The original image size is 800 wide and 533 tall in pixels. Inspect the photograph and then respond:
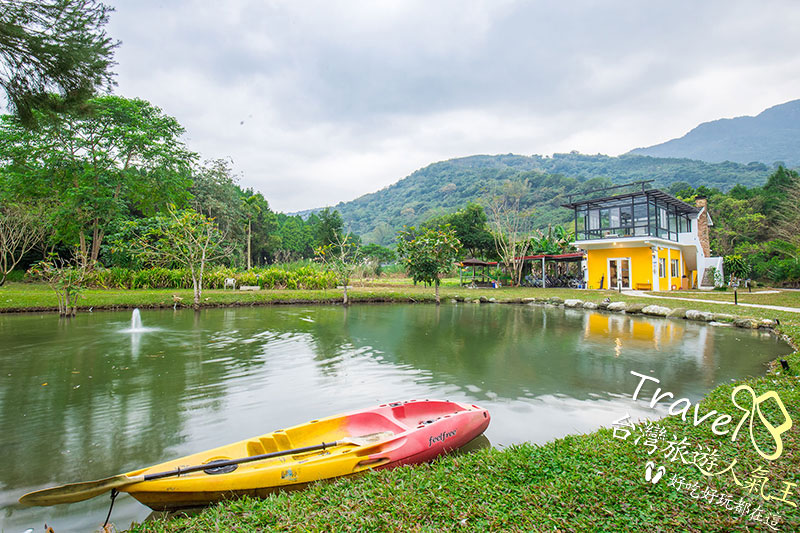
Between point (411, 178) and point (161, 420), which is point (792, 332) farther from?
point (411, 178)

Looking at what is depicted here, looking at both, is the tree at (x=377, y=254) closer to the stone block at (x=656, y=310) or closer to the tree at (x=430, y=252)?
the tree at (x=430, y=252)

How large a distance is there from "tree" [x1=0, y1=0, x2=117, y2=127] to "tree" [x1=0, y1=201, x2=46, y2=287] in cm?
2062

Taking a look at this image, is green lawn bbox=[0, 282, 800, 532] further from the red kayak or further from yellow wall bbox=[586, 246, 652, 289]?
yellow wall bbox=[586, 246, 652, 289]

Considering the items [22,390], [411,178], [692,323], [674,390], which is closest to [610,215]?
[692,323]

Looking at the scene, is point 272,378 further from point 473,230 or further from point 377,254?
point 377,254

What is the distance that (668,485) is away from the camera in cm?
258

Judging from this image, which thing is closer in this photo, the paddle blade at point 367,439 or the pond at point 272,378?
the paddle blade at point 367,439

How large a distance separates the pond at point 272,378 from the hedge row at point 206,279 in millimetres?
7741

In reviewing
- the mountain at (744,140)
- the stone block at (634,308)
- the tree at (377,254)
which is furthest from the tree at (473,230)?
the mountain at (744,140)

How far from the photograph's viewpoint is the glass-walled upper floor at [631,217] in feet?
69.1

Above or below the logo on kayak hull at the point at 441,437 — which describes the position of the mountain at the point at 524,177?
above

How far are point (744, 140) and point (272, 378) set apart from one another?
6363 inches

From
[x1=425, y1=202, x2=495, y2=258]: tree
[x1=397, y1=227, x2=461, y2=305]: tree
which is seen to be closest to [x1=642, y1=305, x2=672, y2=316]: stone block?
[x1=397, y1=227, x2=461, y2=305]: tree

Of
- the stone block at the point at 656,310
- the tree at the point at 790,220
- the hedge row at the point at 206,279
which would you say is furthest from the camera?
the tree at the point at 790,220
